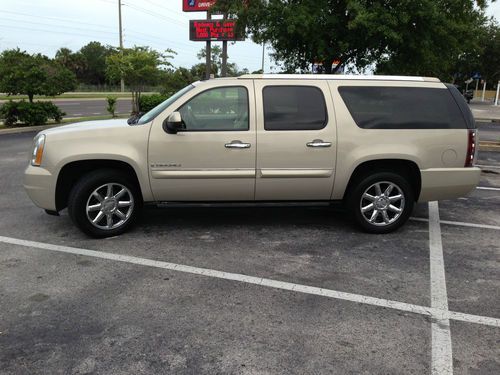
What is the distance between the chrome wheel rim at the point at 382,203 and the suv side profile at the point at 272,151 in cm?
1

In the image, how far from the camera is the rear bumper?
17.9 feet

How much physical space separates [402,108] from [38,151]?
4.04 m

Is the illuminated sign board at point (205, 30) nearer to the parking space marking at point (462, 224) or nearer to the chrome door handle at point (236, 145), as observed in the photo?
the parking space marking at point (462, 224)

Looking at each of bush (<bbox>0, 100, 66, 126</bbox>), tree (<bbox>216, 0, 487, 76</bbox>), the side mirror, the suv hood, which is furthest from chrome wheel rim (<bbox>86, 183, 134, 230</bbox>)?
bush (<bbox>0, 100, 66, 126</bbox>)

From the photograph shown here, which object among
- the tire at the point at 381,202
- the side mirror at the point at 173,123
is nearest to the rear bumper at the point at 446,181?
the tire at the point at 381,202

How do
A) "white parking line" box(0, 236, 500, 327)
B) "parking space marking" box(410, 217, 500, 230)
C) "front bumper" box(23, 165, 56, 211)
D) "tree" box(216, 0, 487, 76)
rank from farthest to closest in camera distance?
"tree" box(216, 0, 487, 76) → "parking space marking" box(410, 217, 500, 230) → "front bumper" box(23, 165, 56, 211) → "white parking line" box(0, 236, 500, 327)

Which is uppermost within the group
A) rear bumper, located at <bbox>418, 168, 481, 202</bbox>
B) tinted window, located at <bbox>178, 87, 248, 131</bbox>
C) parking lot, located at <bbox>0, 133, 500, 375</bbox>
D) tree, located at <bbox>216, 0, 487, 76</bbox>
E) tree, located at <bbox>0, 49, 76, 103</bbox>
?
tree, located at <bbox>216, 0, 487, 76</bbox>

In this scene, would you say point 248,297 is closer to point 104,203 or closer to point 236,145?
point 236,145

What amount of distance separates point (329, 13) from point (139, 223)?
32.0ft

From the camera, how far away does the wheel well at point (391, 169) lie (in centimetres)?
549

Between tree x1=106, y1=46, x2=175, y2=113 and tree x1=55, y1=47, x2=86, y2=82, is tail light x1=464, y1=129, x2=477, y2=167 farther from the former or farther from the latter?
tree x1=55, y1=47, x2=86, y2=82

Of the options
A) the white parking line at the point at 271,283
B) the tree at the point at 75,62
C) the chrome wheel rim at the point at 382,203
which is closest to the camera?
the white parking line at the point at 271,283

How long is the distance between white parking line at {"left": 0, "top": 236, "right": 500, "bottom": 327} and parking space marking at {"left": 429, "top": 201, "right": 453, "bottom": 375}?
0.44 feet

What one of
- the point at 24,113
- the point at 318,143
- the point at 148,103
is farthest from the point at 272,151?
the point at 148,103
